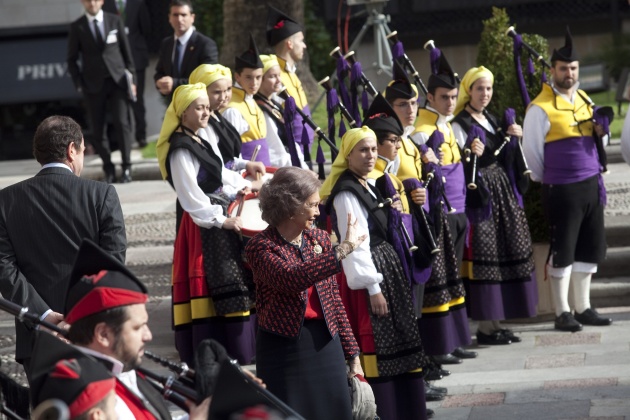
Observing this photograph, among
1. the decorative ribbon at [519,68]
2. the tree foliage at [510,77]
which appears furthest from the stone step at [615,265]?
the decorative ribbon at [519,68]

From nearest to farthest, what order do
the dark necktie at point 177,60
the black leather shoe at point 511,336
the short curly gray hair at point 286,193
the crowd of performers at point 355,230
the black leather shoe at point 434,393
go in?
the short curly gray hair at point 286,193
the crowd of performers at point 355,230
the black leather shoe at point 434,393
the black leather shoe at point 511,336
the dark necktie at point 177,60

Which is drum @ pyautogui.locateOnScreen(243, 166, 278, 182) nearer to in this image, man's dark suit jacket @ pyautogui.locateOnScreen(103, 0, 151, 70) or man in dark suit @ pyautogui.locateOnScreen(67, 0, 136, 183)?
man in dark suit @ pyautogui.locateOnScreen(67, 0, 136, 183)

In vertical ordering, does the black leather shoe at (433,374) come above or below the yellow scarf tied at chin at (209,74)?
below

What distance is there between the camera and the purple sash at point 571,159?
385 inches

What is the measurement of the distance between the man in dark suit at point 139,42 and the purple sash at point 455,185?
782cm

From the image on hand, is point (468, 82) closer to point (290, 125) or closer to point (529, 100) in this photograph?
point (529, 100)

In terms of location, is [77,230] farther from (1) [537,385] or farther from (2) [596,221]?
(2) [596,221]

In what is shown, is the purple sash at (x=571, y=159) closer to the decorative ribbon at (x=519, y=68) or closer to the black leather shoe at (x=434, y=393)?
the decorative ribbon at (x=519, y=68)

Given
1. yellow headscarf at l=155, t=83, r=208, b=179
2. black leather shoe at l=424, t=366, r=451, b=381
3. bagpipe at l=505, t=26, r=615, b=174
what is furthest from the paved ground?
yellow headscarf at l=155, t=83, r=208, b=179

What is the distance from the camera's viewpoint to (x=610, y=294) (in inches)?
418

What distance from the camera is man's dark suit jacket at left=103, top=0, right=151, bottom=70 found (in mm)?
16828

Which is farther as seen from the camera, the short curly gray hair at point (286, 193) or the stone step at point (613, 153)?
the stone step at point (613, 153)

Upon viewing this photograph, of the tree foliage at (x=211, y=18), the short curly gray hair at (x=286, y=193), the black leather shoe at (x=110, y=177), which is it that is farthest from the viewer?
the tree foliage at (x=211, y=18)

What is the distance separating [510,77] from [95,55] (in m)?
4.72
